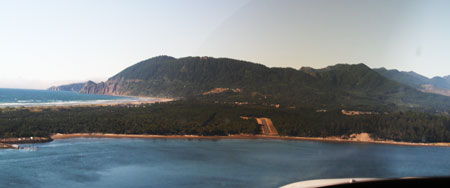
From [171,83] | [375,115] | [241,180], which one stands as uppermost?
[171,83]

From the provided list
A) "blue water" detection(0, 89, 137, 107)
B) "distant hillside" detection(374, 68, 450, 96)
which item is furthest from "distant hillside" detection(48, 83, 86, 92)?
"distant hillside" detection(374, 68, 450, 96)

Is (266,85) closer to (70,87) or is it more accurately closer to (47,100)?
(47,100)

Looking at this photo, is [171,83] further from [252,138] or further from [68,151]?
[68,151]

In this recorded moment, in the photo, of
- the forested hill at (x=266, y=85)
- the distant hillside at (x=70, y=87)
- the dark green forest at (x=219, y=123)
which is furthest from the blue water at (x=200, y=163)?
the distant hillside at (x=70, y=87)

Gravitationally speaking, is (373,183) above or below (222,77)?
below

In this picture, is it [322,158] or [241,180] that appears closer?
[241,180]

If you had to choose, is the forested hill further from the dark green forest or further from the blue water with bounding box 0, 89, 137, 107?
the blue water with bounding box 0, 89, 137, 107

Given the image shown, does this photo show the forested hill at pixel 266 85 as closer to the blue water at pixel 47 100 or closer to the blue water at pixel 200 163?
the blue water at pixel 47 100

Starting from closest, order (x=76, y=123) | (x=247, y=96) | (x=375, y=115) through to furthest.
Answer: (x=76, y=123) → (x=375, y=115) → (x=247, y=96)

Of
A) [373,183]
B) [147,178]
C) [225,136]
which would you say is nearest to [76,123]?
[225,136]
